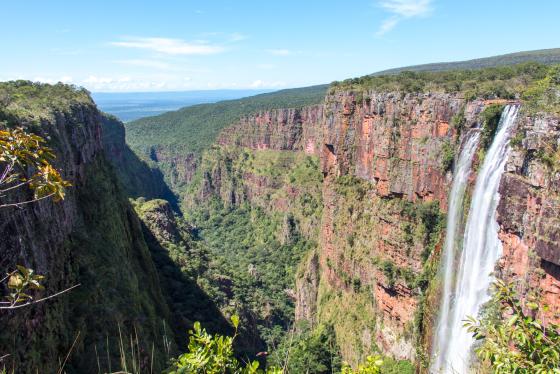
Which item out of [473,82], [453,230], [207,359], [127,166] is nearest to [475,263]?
[453,230]

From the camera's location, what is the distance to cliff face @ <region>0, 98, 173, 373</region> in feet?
53.0

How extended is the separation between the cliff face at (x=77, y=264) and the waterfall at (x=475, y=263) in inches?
736

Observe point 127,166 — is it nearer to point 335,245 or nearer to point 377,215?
point 335,245

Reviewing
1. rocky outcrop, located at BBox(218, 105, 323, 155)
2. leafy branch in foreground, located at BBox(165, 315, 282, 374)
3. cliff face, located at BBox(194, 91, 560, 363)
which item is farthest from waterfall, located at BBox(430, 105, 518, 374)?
rocky outcrop, located at BBox(218, 105, 323, 155)

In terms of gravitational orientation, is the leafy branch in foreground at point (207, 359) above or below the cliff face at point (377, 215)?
above

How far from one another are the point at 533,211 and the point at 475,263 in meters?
7.09

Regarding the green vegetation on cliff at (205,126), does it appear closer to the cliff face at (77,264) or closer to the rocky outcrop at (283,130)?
the rocky outcrop at (283,130)

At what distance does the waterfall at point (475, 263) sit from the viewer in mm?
27328

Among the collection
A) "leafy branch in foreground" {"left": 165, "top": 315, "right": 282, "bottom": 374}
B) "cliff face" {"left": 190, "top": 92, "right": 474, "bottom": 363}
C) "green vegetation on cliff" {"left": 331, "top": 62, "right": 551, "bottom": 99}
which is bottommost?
"cliff face" {"left": 190, "top": 92, "right": 474, "bottom": 363}

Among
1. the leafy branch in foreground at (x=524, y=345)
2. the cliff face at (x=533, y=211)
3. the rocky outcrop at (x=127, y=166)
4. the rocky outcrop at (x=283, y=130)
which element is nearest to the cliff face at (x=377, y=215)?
the cliff face at (x=533, y=211)

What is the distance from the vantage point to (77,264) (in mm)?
26094

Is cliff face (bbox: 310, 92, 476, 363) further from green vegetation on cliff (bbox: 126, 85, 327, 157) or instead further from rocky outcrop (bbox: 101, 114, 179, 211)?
green vegetation on cliff (bbox: 126, 85, 327, 157)

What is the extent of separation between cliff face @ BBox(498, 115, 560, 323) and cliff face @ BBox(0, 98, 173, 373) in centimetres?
A: 1987

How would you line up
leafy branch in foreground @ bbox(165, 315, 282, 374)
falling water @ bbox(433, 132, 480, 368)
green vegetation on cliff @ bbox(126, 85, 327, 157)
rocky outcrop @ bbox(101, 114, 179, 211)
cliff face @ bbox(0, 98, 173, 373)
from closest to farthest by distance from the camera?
leafy branch in foreground @ bbox(165, 315, 282, 374) < cliff face @ bbox(0, 98, 173, 373) < falling water @ bbox(433, 132, 480, 368) < rocky outcrop @ bbox(101, 114, 179, 211) < green vegetation on cliff @ bbox(126, 85, 327, 157)
